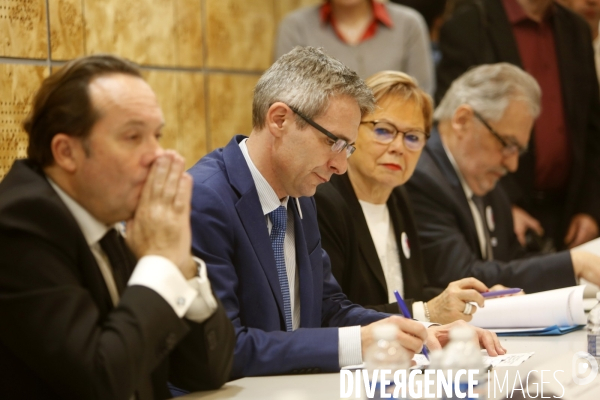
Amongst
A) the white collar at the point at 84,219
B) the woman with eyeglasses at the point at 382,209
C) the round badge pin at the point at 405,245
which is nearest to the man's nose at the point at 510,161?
the woman with eyeglasses at the point at 382,209

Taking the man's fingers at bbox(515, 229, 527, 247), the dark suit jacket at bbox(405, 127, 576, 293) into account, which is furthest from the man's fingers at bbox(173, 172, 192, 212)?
the man's fingers at bbox(515, 229, 527, 247)

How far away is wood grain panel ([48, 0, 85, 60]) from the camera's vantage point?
3.13m

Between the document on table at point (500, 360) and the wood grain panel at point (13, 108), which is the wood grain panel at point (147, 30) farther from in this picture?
the document on table at point (500, 360)

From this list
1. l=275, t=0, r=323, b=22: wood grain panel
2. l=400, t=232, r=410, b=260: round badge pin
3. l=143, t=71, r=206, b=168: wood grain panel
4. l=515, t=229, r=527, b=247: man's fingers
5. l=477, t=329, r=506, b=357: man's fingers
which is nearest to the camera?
Result: l=477, t=329, r=506, b=357: man's fingers

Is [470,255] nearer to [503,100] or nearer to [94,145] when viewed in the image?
[503,100]

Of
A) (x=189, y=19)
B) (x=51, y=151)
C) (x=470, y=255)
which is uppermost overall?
(x=189, y=19)

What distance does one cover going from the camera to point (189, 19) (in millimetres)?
4121

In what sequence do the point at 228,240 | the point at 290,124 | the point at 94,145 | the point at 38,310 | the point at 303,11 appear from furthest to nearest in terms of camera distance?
1. the point at 303,11
2. the point at 290,124
3. the point at 228,240
4. the point at 94,145
5. the point at 38,310

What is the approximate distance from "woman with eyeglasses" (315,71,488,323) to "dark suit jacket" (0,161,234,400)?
1.26 meters

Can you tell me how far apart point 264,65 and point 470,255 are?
6.05 ft

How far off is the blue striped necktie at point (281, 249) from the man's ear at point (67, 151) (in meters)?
0.78

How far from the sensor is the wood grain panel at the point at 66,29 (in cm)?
313

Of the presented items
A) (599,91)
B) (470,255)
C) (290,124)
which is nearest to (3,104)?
(290,124)

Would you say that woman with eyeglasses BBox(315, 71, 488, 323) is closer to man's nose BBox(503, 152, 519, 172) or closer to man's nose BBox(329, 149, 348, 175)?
man's nose BBox(329, 149, 348, 175)
